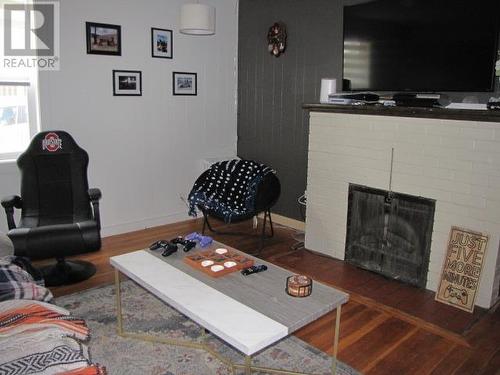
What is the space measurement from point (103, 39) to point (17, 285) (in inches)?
105

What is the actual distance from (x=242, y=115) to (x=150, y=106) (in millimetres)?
1118

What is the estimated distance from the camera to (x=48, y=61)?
3.62m

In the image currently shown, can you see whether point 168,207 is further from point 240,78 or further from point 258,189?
point 240,78

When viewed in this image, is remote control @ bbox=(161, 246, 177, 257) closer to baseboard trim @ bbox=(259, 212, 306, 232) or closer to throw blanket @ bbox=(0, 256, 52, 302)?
throw blanket @ bbox=(0, 256, 52, 302)

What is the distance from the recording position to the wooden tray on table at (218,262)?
2203 millimetres

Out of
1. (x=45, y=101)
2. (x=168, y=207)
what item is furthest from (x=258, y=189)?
(x=45, y=101)

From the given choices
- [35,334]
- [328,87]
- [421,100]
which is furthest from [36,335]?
[328,87]

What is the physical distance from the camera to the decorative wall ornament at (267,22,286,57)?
4293 millimetres

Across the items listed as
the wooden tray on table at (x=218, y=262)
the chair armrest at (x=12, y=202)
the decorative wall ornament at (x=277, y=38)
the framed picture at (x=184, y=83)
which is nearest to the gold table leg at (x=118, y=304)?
the wooden tray on table at (x=218, y=262)

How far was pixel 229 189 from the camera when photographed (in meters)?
3.93

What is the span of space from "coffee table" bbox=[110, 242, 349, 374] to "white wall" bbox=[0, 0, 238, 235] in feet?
6.23

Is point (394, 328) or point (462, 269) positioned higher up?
point (462, 269)

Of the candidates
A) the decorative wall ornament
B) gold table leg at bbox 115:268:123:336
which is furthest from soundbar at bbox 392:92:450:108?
gold table leg at bbox 115:268:123:336

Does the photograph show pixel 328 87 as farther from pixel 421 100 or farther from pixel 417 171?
pixel 417 171
